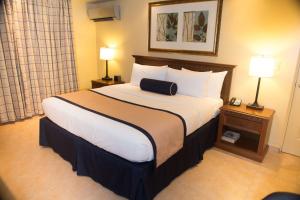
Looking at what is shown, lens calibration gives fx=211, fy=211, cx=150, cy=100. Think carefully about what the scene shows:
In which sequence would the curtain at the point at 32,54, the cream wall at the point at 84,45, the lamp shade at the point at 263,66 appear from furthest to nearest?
the cream wall at the point at 84,45, the curtain at the point at 32,54, the lamp shade at the point at 263,66

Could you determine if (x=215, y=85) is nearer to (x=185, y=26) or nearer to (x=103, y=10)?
(x=185, y=26)

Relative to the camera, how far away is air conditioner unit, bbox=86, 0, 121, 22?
164 inches

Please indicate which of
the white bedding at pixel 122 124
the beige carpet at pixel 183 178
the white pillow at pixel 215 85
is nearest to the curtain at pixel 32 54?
the beige carpet at pixel 183 178

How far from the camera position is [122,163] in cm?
188

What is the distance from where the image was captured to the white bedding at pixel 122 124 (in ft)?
5.96

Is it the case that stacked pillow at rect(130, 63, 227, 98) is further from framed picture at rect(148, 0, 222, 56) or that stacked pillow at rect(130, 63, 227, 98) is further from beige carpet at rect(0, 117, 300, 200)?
beige carpet at rect(0, 117, 300, 200)

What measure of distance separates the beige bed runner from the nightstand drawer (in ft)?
2.95

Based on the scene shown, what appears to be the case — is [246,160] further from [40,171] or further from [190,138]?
[40,171]

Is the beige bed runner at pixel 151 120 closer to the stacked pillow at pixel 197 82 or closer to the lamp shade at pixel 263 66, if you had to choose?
the stacked pillow at pixel 197 82

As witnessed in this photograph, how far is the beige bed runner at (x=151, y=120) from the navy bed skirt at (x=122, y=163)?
0.15 meters

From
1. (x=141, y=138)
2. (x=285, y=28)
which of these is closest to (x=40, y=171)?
(x=141, y=138)

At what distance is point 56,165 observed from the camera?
8.27 ft

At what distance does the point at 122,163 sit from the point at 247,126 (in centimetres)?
169

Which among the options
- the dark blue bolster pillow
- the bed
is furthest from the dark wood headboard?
the dark blue bolster pillow
